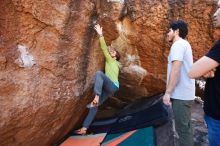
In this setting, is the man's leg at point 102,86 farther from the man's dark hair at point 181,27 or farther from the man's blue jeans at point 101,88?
the man's dark hair at point 181,27

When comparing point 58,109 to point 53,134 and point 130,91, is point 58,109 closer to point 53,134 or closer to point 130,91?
point 53,134

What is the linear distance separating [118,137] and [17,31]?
1.94m

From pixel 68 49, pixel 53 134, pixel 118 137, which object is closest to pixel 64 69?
pixel 68 49

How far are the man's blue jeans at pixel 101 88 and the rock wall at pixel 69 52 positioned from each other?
7.0 inches

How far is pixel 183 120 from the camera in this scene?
368 cm

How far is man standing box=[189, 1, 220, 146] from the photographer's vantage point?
2352 mm

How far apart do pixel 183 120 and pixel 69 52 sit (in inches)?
61.9

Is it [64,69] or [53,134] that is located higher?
[64,69]

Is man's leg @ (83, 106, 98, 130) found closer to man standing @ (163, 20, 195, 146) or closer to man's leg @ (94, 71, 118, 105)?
man's leg @ (94, 71, 118, 105)

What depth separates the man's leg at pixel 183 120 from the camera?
364 centimetres

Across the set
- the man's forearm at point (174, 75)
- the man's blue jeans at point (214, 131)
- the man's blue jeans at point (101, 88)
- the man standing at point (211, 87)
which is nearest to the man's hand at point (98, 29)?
the man's blue jeans at point (101, 88)

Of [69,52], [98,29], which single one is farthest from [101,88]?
[98,29]

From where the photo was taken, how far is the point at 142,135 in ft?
14.4

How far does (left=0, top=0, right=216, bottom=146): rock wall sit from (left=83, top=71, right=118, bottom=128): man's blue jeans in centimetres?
18
